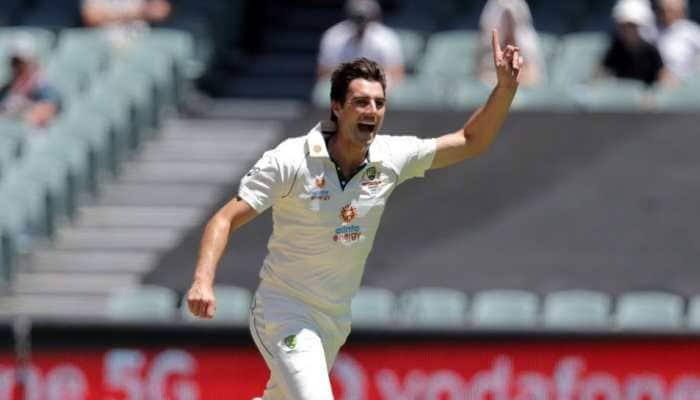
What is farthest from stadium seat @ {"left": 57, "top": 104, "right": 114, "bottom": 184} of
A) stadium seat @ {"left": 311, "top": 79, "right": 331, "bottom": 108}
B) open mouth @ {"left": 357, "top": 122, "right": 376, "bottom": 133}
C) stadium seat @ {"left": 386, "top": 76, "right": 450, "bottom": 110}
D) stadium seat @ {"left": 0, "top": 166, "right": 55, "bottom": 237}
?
open mouth @ {"left": 357, "top": 122, "right": 376, "bottom": 133}

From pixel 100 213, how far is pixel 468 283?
9.88 feet

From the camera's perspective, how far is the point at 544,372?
1136cm

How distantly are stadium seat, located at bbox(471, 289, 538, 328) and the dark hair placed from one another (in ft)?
14.5

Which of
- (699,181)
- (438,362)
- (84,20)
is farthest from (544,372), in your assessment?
(84,20)

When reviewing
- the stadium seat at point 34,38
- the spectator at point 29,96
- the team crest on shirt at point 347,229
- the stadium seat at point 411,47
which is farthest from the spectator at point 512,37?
the team crest on shirt at point 347,229

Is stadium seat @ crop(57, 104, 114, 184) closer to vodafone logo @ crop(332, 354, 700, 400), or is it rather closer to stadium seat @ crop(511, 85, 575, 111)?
stadium seat @ crop(511, 85, 575, 111)

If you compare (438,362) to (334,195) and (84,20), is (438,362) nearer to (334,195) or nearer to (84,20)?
(334,195)

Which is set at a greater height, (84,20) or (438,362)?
(84,20)

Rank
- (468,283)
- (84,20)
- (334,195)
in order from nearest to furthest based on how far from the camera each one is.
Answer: (334,195), (468,283), (84,20)

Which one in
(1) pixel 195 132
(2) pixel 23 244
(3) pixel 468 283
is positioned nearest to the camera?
(3) pixel 468 283

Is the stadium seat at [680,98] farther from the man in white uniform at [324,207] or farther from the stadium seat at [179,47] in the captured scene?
the man in white uniform at [324,207]

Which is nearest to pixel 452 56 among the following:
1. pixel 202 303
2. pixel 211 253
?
pixel 211 253

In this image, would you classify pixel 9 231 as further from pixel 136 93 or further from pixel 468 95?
pixel 468 95

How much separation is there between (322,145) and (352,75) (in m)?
0.29
